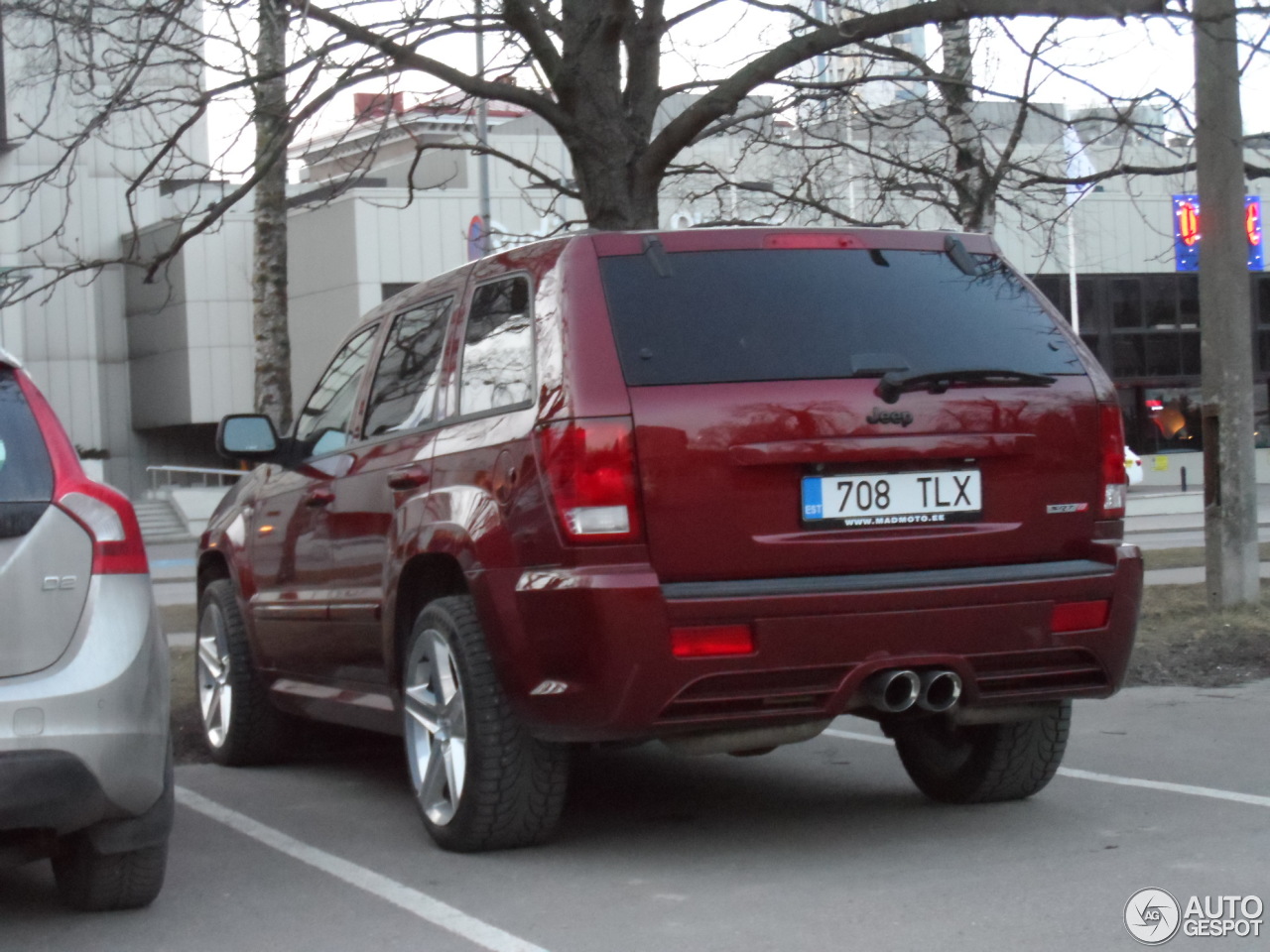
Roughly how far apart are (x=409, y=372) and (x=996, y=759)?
2424mm

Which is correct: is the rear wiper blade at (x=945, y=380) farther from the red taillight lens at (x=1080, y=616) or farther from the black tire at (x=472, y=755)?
the black tire at (x=472, y=755)

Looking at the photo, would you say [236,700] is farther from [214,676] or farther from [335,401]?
[335,401]

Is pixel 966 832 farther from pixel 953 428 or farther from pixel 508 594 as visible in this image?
pixel 508 594

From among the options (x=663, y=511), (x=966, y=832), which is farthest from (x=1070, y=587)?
(x=663, y=511)

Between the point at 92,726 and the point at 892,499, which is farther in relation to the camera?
the point at 892,499

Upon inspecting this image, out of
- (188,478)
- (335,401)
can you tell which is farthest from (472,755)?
(188,478)

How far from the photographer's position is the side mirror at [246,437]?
21.7 feet

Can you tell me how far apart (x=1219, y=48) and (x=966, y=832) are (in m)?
6.63

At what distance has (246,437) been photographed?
21.8ft

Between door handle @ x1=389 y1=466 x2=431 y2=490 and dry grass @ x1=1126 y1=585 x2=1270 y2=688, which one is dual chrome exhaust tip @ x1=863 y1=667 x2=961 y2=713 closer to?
door handle @ x1=389 y1=466 x2=431 y2=490

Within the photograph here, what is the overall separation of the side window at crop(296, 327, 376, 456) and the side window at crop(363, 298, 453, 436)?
25 centimetres

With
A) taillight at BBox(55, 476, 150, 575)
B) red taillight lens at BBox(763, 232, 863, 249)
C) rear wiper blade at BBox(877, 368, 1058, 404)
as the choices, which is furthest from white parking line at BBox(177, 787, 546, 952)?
red taillight lens at BBox(763, 232, 863, 249)

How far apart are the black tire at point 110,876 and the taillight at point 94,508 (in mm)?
758

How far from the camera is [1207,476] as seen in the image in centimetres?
1079
